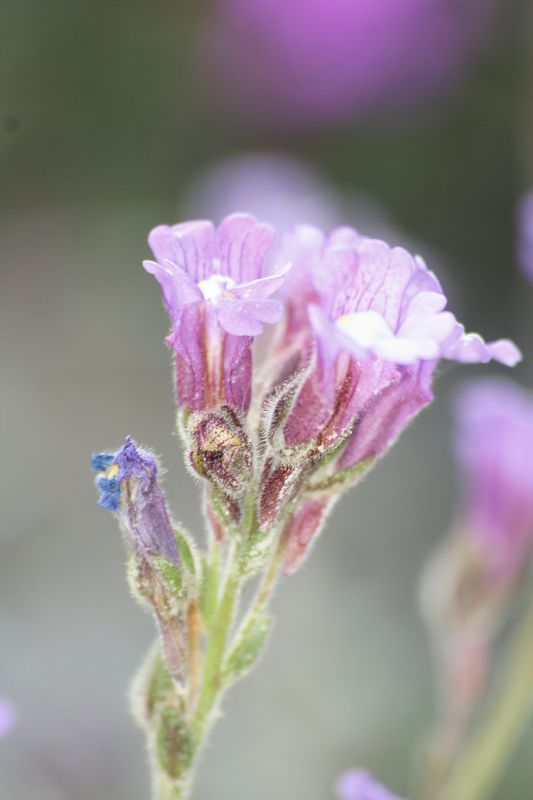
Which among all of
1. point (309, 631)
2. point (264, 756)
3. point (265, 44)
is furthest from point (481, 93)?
point (264, 756)

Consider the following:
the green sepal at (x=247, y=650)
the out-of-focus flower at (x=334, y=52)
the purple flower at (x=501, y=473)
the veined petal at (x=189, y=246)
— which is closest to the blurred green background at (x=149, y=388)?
the out-of-focus flower at (x=334, y=52)

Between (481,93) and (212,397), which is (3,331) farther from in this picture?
(212,397)

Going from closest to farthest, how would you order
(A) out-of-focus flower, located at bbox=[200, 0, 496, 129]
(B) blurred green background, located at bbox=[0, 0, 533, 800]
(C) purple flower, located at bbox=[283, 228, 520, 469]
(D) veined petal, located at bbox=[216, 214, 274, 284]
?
(C) purple flower, located at bbox=[283, 228, 520, 469]
(D) veined petal, located at bbox=[216, 214, 274, 284]
(B) blurred green background, located at bbox=[0, 0, 533, 800]
(A) out-of-focus flower, located at bbox=[200, 0, 496, 129]

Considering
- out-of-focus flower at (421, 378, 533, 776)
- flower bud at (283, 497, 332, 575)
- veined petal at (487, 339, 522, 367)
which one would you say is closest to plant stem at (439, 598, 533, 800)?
out-of-focus flower at (421, 378, 533, 776)

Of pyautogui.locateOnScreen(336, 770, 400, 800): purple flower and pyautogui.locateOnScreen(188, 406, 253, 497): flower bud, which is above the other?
pyautogui.locateOnScreen(188, 406, 253, 497): flower bud

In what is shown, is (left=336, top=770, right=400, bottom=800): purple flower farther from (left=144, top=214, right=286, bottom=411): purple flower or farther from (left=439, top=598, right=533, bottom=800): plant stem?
(left=439, top=598, right=533, bottom=800): plant stem
